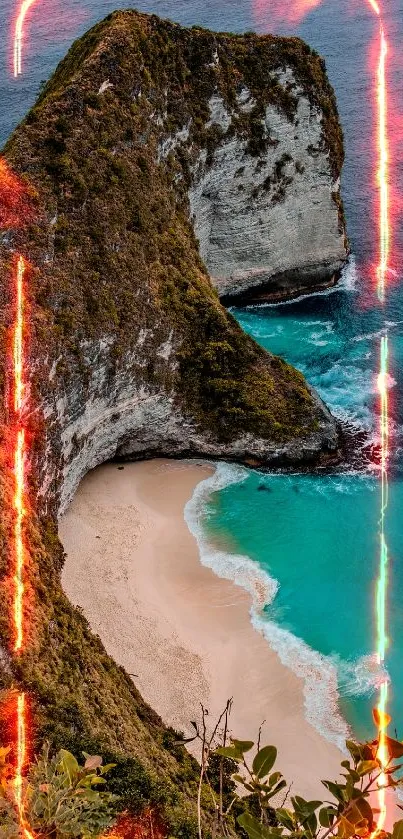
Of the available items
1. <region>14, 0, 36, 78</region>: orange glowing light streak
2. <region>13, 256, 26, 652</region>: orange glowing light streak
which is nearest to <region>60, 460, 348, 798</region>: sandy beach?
<region>13, 256, 26, 652</region>: orange glowing light streak

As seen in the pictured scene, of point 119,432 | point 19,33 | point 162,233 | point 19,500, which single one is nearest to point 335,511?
point 119,432

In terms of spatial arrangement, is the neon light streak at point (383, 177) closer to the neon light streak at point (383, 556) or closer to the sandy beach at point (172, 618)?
the neon light streak at point (383, 556)

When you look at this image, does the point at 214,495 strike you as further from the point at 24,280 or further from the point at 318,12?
the point at 318,12

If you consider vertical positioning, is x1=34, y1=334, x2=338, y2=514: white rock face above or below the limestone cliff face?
below

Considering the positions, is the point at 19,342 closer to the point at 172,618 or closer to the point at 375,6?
the point at 172,618

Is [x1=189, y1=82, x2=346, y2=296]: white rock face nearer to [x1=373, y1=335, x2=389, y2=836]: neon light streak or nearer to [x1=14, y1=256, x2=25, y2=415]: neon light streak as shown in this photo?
[x1=373, y1=335, x2=389, y2=836]: neon light streak

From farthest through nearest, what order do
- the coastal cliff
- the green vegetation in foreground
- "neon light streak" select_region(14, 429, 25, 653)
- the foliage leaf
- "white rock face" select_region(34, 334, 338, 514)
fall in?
"white rock face" select_region(34, 334, 338, 514) < the coastal cliff < "neon light streak" select_region(14, 429, 25, 653) < the green vegetation in foreground < the foliage leaf

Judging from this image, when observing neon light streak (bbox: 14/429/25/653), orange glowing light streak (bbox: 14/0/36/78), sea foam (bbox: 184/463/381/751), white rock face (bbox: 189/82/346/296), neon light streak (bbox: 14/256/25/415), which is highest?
orange glowing light streak (bbox: 14/0/36/78)
